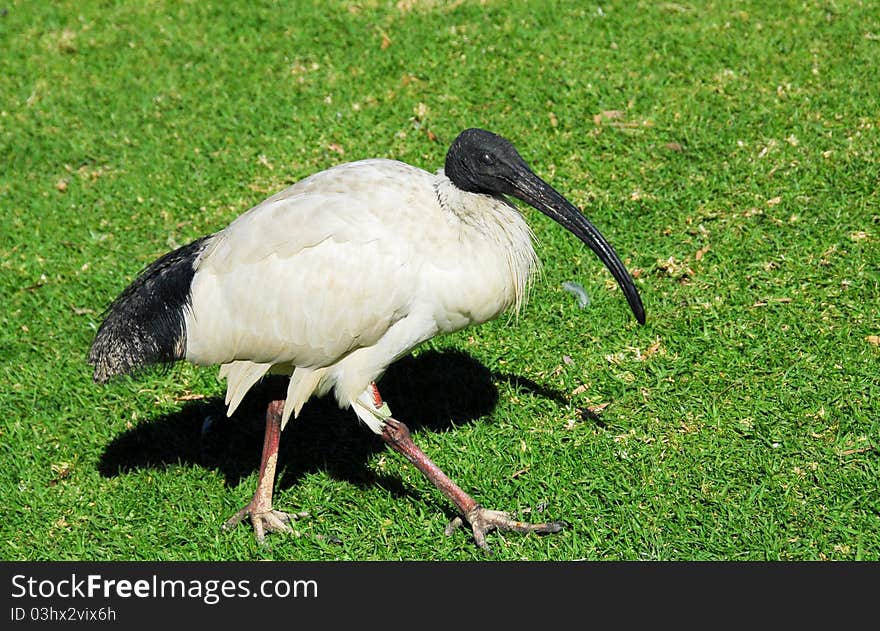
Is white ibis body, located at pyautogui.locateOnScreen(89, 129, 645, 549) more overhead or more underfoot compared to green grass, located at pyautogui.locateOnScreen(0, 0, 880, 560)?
more overhead

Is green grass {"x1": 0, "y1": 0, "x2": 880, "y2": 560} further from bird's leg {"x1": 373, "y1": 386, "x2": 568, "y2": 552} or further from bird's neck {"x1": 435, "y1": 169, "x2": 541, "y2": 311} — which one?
bird's neck {"x1": 435, "y1": 169, "x2": 541, "y2": 311}

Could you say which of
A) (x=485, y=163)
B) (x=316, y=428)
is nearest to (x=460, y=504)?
(x=316, y=428)

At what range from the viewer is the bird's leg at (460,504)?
487 cm

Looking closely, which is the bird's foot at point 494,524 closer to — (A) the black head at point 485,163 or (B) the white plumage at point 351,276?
(B) the white plumage at point 351,276

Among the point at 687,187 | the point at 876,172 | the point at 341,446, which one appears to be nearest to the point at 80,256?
the point at 341,446

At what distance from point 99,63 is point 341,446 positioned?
540cm

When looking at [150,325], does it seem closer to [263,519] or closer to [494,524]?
[263,519]

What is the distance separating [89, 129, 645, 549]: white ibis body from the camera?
4.63 meters

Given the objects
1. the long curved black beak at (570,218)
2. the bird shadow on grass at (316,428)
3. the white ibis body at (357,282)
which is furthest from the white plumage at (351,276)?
the bird shadow on grass at (316,428)

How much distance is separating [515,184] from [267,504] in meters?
1.97

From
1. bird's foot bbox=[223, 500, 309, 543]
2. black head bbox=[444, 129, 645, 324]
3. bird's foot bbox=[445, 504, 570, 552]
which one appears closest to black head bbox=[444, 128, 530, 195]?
black head bbox=[444, 129, 645, 324]

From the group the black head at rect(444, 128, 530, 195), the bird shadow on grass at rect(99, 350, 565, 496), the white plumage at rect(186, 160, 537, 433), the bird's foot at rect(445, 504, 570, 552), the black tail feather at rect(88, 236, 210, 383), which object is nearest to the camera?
the white plumage at rect(186, 160, 537, 433)

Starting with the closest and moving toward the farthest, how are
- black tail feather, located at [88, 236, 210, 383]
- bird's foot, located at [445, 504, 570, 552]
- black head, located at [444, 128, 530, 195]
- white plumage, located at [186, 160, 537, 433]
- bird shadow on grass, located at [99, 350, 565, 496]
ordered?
white plumage, located at [186, 160, 537, 433], black head, located at [444, 128, 530, 195], bird's foot, located at [445, 504, 570, 552], black tail feather, located at [88, 236, 210, 383], bird shadow on grass, located at [99, 350, 565, 496]

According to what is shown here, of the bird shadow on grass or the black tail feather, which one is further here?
the bird shadow on grass
